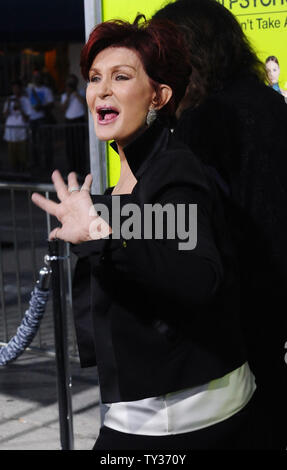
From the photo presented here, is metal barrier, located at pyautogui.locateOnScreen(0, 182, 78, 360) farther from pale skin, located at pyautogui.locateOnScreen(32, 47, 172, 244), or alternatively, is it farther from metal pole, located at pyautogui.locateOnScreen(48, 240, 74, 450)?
pale skin, located at pyautogui.locateOnScreen(32, 47, 172, 244)

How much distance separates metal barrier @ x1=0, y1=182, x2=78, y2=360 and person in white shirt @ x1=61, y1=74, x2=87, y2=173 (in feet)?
17.5

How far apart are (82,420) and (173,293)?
303 cm

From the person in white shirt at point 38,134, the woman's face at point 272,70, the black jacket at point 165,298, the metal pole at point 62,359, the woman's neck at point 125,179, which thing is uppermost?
the person in white shirt at point 38,134

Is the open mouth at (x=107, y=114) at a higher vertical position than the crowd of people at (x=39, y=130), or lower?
lower

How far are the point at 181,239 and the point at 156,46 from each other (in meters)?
0.58

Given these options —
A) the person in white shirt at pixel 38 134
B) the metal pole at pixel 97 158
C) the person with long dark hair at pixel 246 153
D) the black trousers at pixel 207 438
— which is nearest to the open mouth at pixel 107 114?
the person with long dark hair at pixel 246 153

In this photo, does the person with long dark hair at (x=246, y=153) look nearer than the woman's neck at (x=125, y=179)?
No

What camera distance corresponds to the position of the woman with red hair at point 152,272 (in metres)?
1.79

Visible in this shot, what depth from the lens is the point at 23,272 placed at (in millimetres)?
8680

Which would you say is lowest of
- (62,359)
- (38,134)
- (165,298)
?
(62,359)

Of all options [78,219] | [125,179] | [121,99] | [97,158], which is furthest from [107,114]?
[97,158]

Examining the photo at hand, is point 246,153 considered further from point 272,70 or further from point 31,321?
point 31,321

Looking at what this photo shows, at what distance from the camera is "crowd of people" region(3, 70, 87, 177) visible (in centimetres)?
1623

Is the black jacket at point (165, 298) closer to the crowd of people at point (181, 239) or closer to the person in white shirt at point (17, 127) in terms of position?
the crowd of people at point (181, 239)
